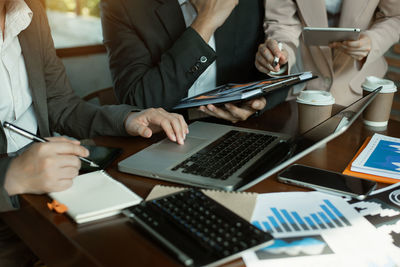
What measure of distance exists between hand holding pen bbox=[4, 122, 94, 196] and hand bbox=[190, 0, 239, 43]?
2.65 feet

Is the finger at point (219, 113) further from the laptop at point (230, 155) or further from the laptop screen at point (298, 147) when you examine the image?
the laptop screen at point (298, 147)

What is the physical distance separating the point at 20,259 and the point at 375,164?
90 cm

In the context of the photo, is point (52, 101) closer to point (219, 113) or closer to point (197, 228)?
point (219, 113)

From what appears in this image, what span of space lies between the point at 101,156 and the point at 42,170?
0.22m

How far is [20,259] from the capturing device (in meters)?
1.04

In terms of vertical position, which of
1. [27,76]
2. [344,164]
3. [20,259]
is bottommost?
[20,259]

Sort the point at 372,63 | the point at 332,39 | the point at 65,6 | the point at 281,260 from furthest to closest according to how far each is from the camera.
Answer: the point at 65,6 < the point at 372,63 < the point at 332,39 < the point at 281,260

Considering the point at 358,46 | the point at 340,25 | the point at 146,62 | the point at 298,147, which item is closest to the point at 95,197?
the point at 298,147

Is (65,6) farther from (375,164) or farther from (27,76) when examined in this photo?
(375,164)

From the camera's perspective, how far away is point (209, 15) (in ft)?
5.03

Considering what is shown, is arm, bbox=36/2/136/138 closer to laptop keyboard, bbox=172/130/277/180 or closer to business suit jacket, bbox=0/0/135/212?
business suit jacket, bbox=0/0/135/212

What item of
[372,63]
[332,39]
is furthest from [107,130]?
[372,63]

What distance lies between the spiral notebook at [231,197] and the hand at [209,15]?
80 cm

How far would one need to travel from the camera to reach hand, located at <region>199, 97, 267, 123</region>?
1.33 meters
